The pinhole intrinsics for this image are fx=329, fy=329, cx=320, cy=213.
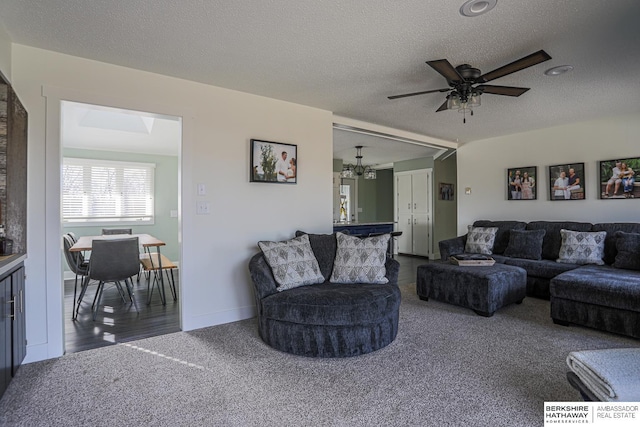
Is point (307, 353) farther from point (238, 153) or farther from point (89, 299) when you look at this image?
point (89, 299)

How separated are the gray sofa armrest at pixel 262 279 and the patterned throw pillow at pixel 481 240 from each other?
10.9 ft

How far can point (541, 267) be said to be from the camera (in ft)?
13.5

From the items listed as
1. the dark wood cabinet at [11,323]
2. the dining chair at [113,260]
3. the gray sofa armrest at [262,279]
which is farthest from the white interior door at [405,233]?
Result: the dark wood cabinet at [11,323]

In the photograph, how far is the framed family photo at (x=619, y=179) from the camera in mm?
4293

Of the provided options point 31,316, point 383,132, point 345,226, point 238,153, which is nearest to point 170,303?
point 31,316

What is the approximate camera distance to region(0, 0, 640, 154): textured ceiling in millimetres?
2014

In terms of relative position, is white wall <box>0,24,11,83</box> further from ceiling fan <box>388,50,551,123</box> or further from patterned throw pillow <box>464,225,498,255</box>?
patterned throw pillow <box>464,225,498,255</box>

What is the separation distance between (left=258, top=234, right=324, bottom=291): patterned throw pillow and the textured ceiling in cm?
158

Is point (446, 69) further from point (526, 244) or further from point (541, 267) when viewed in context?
point (526, 244)

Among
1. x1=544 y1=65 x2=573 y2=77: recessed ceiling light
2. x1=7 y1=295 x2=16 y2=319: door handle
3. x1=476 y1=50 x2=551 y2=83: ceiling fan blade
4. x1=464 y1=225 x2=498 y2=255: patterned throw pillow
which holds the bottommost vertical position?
x1=7 y1=295 x2=16 y2=319: door handle

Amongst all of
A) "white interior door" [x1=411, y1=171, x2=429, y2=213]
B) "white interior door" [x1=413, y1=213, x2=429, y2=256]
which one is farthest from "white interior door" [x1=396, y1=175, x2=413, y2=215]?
"white interior door" [x1=413, y1=213, x2=429, y2=256]

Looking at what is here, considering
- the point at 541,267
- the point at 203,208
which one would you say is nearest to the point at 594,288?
the point at 541,267

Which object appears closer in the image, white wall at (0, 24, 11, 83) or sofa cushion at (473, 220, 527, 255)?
white wall at (0, 24, 11, 83)

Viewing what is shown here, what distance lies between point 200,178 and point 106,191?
374cm
